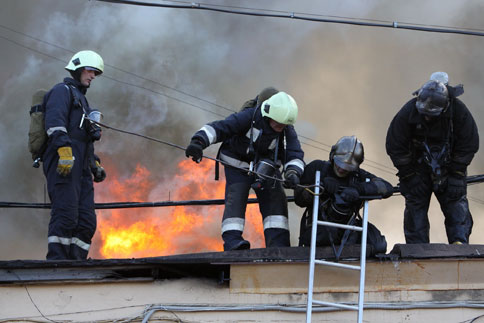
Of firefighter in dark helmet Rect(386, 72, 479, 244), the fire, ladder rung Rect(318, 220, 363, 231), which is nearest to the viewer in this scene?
ladder rung Rect(318, 220, 363, 231)

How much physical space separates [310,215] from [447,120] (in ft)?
5.57

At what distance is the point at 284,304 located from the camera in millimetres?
6891

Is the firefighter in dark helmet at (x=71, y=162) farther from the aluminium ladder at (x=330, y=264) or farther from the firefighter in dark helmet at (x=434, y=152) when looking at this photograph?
the firefighter in dark helmet at (x=434, y=152)

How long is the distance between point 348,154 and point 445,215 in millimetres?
1486

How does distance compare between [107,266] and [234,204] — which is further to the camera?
[234,204]

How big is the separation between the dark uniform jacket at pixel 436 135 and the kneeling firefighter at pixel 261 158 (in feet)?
3.25

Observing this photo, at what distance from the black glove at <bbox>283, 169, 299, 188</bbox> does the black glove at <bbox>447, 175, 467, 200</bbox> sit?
5.45 ft

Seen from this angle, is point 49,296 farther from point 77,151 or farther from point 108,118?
point 108,118

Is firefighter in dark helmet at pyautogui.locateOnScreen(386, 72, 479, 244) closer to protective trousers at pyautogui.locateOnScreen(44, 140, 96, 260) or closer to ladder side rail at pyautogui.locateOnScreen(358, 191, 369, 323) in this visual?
ladder side rail at pyautogui.locateOnScreen(358, 191, 369, 323)

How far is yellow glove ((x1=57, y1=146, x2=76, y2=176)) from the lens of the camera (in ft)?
23.7

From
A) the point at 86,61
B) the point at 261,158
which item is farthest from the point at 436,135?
the point at 86,61

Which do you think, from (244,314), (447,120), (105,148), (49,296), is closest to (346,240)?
(244,314)

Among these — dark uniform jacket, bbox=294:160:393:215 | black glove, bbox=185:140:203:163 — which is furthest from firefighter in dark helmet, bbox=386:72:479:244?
black glove, bbox=185:140:203:163

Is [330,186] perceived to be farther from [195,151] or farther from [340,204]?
[195,151]
